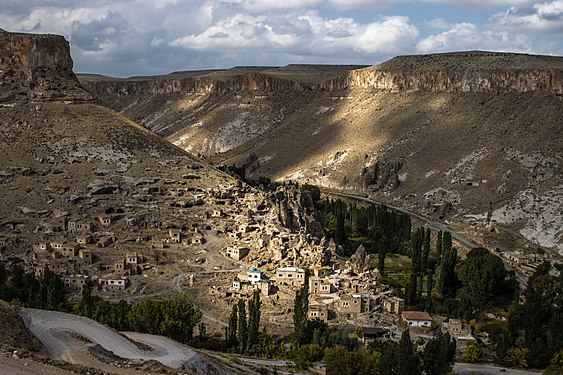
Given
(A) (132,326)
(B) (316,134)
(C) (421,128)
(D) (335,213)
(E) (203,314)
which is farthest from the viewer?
(B) (316,134)

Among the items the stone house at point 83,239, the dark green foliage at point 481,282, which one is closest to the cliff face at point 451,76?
the dark green foliage at point 481,282

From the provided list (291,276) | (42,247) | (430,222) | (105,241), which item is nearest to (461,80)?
(430,222)

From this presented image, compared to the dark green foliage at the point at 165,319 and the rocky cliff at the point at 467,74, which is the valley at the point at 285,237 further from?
the rocky cliff at the point at 467,74

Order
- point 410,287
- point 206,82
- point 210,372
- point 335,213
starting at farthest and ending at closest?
point 206,82, point 335,213, point 410,287, point 210,372

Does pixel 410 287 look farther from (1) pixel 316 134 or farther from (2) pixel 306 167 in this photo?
(1) pixel 316 134

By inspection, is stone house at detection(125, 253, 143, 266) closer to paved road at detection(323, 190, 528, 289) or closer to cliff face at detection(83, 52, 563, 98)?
paved road at detection(323, 190, 528, 289)

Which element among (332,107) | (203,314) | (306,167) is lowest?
(203,314)

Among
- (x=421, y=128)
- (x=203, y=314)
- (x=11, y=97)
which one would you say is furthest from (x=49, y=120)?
(x=421, y=128)
